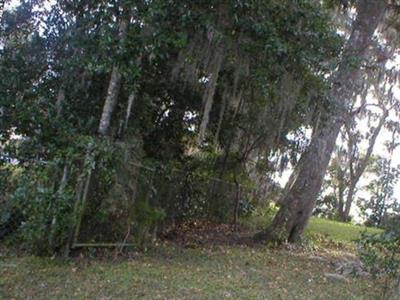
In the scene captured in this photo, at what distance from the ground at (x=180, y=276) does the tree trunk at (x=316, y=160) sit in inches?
48.4

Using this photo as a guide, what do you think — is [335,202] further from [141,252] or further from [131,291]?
[131,291]

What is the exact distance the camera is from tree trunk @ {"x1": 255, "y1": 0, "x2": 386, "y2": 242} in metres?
10.6

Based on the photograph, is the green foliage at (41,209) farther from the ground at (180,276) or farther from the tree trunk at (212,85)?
the tree trunk at (212,85)

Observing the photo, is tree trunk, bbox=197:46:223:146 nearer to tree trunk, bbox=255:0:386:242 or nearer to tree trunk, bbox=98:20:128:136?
tree trunk, bbox=98:20:128:136

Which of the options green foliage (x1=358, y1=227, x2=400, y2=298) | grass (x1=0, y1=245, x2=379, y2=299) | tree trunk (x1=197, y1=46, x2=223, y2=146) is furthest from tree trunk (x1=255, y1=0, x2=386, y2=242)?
green foliage (x1=358, y1=227, x2=400, y2=298)

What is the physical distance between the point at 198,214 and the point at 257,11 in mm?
5147

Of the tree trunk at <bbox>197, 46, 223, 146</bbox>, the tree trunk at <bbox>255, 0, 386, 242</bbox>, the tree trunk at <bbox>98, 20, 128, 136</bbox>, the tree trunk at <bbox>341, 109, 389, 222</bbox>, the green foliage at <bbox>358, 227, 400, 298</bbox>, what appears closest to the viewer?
the green foliage at <bbox>358, 227, 400, 298</bbox>

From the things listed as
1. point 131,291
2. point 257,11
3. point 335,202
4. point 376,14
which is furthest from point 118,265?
point 335,202

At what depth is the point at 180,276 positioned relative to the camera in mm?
6516

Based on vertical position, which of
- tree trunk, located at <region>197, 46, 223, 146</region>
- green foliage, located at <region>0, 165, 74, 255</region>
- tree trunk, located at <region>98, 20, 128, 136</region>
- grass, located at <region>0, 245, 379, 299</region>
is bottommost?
grass, located at <region>0, 245, 379, 299</region>

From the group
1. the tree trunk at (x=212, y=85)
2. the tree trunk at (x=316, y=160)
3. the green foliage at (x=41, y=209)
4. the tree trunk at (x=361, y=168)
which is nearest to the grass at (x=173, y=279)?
the green foliage at (x=41, y=209)

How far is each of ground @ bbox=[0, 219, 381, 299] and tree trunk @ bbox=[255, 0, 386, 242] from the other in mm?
1230

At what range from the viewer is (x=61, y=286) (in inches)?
219

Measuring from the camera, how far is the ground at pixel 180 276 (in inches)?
218
